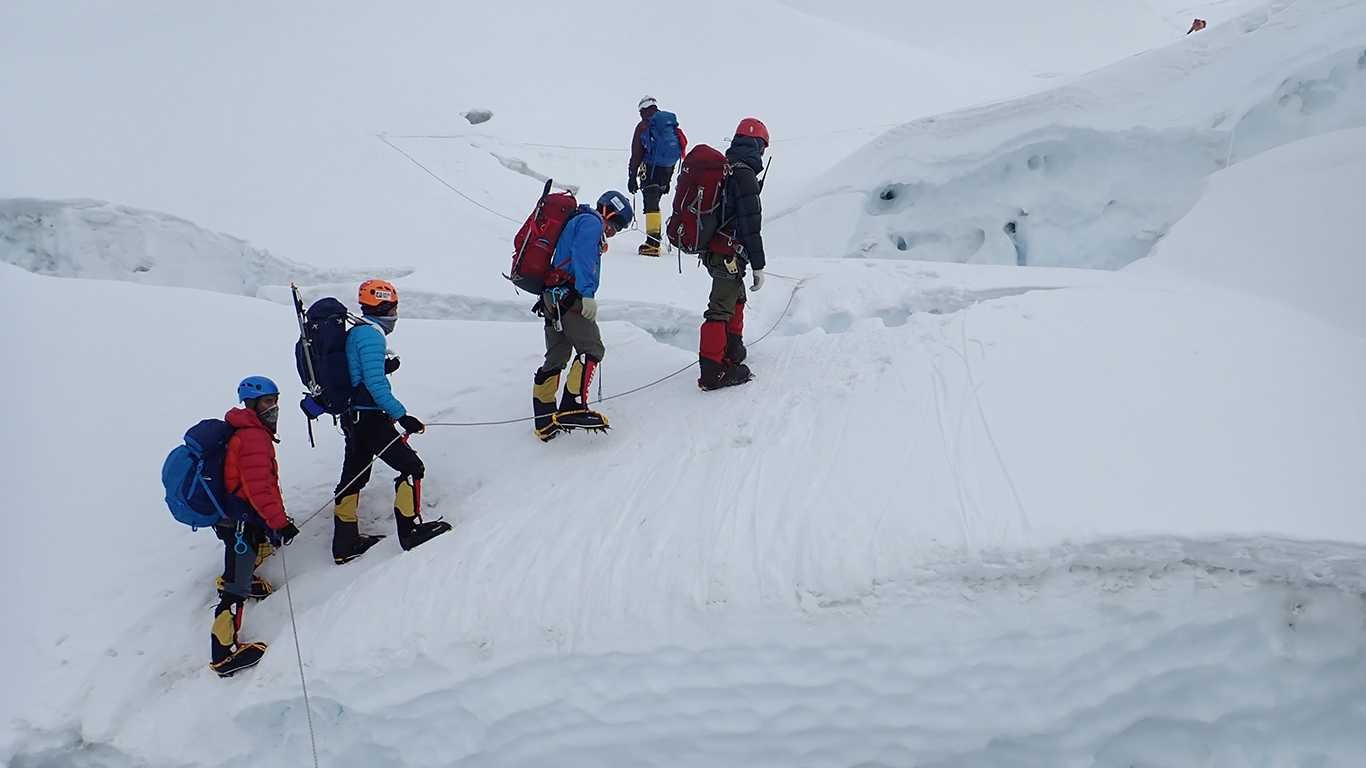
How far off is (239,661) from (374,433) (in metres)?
1.38

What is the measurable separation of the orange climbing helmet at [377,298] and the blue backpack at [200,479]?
1.00m

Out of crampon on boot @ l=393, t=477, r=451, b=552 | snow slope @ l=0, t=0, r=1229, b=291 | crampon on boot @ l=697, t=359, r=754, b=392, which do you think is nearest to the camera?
crampon on boot @ l=393, t=477, r=451, b=552

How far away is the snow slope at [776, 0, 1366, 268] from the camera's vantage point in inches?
294

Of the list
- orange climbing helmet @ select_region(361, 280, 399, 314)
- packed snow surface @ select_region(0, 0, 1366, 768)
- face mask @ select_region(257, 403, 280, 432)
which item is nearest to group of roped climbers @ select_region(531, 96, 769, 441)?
packed snow surface @ select_region(0, 0, 1366, 768)

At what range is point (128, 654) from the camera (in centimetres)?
416

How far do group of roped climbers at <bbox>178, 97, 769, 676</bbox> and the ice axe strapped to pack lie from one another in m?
0.05

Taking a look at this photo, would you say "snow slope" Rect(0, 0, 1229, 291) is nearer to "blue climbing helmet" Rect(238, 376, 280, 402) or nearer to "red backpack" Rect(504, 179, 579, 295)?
"red backpack" Rect(504, 179, 579, 295)

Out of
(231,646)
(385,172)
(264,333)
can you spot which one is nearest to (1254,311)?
(231,646)

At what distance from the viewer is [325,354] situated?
166 inches

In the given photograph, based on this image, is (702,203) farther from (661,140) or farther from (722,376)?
(661,140)

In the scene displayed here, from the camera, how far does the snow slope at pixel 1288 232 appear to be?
5.27 m

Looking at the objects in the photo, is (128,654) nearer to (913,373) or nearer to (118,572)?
(118,572)

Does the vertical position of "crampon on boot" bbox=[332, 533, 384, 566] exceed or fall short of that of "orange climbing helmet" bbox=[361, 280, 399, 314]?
it falls short

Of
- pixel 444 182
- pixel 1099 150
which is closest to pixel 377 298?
pixel 444 182
